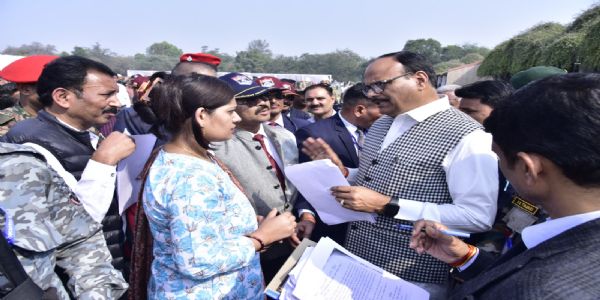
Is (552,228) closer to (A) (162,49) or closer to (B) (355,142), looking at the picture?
(B) (355,142)

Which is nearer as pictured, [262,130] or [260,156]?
[260,156]

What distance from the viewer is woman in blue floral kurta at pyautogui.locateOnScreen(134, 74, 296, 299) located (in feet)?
4.47

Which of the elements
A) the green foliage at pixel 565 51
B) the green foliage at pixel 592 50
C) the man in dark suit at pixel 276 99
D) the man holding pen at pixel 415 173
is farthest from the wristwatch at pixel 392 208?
the green foliage at pixel 565 51

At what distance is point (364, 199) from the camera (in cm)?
173

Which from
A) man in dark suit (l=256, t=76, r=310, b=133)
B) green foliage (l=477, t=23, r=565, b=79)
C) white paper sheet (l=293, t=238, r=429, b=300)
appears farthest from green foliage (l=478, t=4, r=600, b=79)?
white paper sheet (l=293, t=238, r=429, b=300)

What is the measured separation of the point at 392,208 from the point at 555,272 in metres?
0.93

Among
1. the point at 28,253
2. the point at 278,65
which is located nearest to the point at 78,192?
the point at 28,253

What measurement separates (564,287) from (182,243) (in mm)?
1156

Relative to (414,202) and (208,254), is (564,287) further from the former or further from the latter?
(208,254)

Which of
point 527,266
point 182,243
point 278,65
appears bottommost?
point 278,65

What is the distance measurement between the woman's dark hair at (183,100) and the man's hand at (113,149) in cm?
38

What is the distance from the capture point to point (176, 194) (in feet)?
4.46

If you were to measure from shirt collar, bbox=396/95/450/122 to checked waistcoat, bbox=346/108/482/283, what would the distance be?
2 centimetres

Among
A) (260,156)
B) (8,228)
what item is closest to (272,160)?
(260,156)
